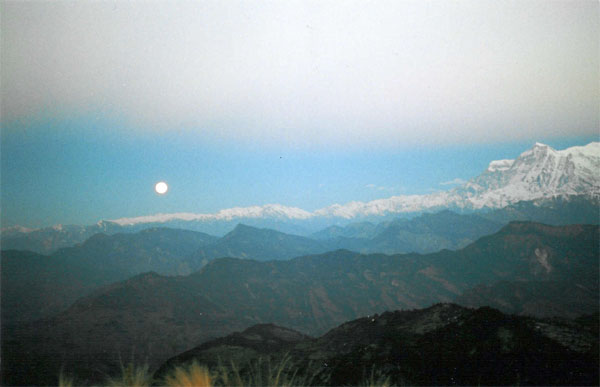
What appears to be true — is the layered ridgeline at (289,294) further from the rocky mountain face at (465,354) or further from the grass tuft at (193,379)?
the grass tuft at (193,379)

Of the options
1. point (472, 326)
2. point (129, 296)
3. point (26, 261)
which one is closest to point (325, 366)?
point (472, 326)

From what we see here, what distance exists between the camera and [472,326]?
1519 cm

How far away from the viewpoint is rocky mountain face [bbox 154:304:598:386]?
9.21 meters

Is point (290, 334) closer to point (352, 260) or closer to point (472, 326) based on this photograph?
point (472, 326)

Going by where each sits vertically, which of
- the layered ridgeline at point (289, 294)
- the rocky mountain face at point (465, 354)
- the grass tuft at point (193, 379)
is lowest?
the layered ridgeline at point (289, 294)

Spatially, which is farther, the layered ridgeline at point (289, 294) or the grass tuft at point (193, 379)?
the layered ridgeline at point (289, 294)

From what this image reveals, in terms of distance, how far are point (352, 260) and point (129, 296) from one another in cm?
10642

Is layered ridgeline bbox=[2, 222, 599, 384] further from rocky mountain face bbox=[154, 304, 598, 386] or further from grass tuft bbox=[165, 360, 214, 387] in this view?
grass tuft bbox=[165, 360, 214, 387]

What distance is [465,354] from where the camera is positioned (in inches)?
488

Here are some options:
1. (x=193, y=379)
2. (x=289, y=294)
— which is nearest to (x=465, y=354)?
(x=193, y=379)

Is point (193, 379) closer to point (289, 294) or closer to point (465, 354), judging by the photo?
point (465, 354)

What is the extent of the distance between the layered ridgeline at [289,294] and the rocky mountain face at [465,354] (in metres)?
45.1

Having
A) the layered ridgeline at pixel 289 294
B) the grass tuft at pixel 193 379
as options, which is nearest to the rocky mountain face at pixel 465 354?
the grass tuft at pixel 193 379

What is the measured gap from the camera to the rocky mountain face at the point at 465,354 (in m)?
9.21
